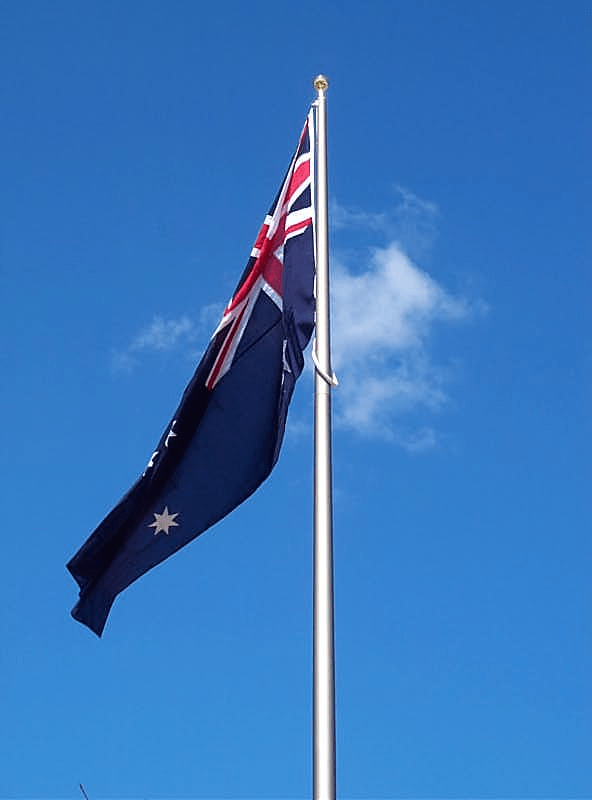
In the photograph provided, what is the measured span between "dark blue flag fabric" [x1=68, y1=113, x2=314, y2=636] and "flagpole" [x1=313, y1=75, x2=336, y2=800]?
0.33m

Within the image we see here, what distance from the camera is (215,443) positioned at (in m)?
14.4

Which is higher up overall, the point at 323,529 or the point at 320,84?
the point at 320,84

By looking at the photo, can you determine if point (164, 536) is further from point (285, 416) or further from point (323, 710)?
point (323, 710)

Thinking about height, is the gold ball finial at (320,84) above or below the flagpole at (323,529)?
above

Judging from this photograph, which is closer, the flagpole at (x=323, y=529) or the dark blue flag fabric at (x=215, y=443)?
the flagpole at (x=323, y=529)

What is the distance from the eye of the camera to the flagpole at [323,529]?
432 inches

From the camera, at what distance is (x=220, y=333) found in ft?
48.6

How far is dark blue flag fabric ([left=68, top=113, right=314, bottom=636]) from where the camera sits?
46.3 ft

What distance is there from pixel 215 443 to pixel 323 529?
2.62 meters

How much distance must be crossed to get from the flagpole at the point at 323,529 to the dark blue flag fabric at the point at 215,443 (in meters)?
0.33

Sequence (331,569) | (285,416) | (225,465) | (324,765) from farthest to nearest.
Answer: (225,465)
(285,416)
(331,569)
(324,765)

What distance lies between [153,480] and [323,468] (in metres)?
2.60

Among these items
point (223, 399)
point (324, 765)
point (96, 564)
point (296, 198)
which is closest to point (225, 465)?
point (223, 399)

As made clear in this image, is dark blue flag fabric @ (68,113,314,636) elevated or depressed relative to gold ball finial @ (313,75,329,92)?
depressed
